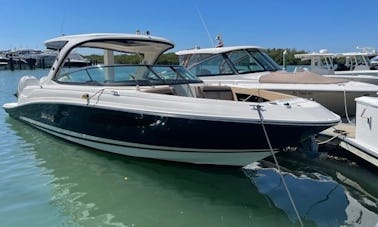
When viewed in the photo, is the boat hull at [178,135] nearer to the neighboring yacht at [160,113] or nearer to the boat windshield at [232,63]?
the neighboring yacht at [160,113]

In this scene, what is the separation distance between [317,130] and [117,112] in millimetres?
2918

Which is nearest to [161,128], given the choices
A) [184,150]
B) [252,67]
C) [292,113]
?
[184,150]

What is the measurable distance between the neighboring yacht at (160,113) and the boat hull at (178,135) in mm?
13

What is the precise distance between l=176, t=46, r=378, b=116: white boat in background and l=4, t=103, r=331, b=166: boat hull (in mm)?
3241

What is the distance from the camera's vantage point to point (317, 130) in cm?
580

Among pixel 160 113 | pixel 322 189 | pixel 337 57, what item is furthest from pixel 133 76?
pixel 337 57

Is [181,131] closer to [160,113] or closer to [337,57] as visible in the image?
[160,113]

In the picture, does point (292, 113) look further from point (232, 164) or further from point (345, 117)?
point (345, 117)

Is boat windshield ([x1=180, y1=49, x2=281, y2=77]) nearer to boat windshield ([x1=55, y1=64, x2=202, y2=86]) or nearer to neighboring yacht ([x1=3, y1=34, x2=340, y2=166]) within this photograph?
neighboring yacht ([x1=3, y1=34, x2=340, y2=166])

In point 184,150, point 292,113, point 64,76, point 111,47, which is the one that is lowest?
point 184,150

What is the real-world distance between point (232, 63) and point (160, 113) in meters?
5.89

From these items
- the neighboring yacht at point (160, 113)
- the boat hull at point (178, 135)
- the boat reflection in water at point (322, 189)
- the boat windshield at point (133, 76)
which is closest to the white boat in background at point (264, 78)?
the boat windshield at point (133, 76)

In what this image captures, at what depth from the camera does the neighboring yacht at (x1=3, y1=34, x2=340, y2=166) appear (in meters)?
5.78

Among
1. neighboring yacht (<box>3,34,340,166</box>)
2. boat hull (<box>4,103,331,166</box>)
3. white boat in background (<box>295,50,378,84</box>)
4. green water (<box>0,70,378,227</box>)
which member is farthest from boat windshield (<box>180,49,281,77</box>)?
white boat in background (<box>295,50,378,84</box>)
